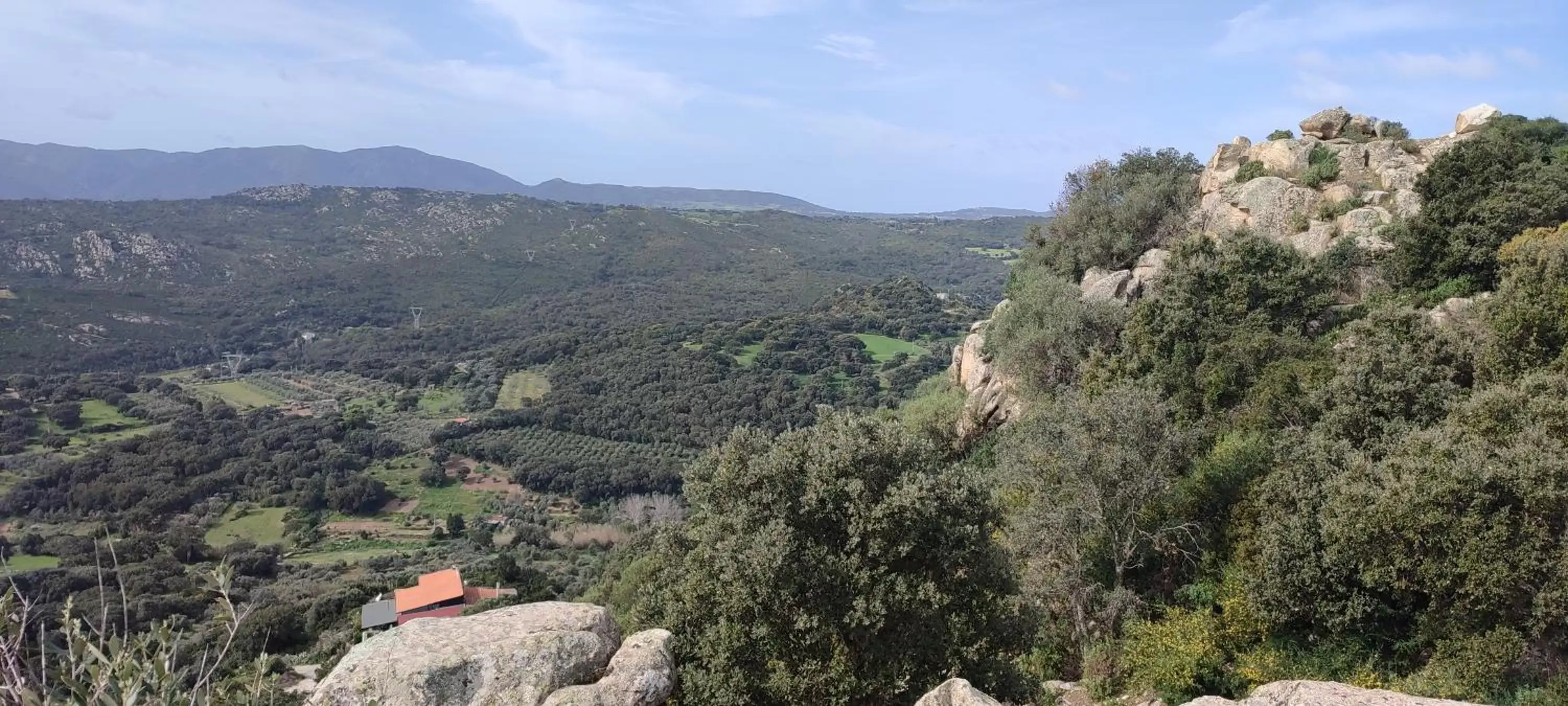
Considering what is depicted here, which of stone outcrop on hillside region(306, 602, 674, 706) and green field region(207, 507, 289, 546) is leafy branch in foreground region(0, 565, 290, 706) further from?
green field region(207, 507, 289, 546)

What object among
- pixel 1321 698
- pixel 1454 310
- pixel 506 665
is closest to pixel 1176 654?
pixel 1321 698

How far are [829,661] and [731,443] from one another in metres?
3.25

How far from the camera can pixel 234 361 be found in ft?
365

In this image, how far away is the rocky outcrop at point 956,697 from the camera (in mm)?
8109

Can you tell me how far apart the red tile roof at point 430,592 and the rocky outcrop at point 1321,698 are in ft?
120

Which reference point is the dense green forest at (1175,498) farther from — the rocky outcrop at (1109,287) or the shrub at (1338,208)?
the shrub at (1338,208)

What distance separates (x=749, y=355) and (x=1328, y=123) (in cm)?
6973

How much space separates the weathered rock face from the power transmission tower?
12218 centimetres

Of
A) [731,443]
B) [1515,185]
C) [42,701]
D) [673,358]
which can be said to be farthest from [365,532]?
[1515,185]

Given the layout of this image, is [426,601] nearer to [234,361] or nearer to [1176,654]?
[1176,654]

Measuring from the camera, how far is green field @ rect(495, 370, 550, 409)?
291ft

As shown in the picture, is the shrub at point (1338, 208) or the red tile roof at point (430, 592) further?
the red tile roof at point (430, 592)

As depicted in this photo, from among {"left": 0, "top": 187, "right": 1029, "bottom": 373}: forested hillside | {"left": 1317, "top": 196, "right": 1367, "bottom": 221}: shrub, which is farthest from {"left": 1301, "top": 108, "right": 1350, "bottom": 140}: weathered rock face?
{"left": 0, "top": 187, "right": 1029, "bottom": 373}: forested hillside

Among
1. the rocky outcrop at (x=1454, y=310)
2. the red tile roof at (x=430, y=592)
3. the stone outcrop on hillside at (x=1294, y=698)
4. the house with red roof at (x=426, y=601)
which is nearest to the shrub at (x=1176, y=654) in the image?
the stone outcrop on hillside at (x=1294, y=698)
